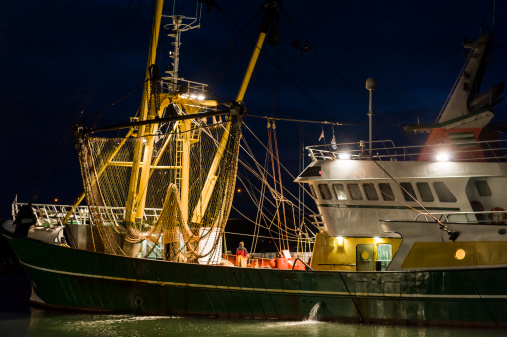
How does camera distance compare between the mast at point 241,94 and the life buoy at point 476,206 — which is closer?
the life buoy at point 476,206

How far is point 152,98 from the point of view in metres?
17.4

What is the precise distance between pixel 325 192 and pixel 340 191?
1.45ft

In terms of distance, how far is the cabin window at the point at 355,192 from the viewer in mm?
15719

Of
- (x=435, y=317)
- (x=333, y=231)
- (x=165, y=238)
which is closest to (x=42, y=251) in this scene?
(x=165, y=238)

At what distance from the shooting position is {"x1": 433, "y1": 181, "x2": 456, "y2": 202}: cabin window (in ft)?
48.6

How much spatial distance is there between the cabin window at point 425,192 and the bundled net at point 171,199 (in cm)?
464

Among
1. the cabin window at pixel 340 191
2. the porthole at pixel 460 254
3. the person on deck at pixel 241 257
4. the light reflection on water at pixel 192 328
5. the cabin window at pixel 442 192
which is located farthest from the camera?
the person on deck at pixel 241 257

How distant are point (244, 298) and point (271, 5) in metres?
8.19

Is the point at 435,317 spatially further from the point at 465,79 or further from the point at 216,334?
the point at 465,79

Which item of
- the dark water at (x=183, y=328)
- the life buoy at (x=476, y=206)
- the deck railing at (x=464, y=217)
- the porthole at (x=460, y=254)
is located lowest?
the dark water at (x=183, y=328)

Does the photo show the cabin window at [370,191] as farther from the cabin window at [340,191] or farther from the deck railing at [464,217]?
the deck railing at [464,217]

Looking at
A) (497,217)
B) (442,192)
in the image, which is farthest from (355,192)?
(497,217)

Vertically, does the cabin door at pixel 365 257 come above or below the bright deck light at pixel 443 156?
below

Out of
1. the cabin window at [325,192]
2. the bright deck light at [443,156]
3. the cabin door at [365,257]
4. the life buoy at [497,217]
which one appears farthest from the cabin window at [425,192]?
the cabin window at [325,192]
